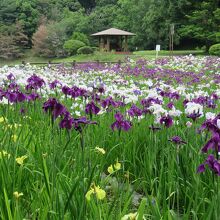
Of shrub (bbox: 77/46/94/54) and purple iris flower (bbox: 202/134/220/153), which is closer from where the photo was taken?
purple iris flower (bbox: 202/134/220/153)

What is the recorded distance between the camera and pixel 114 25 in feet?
179

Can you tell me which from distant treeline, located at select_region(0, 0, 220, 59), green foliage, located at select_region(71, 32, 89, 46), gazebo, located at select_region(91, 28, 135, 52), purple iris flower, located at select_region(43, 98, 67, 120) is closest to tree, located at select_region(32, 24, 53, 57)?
distant treeline, located at select_region(0, 0, 220, 59)

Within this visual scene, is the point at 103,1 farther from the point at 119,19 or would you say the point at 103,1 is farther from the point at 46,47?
the point at 46,47

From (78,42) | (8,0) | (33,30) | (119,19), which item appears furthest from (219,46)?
(8,0)

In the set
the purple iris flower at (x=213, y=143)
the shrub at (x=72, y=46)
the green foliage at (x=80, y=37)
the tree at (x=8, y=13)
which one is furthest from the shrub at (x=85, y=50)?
the purple iris flower at (x=213, y=143)

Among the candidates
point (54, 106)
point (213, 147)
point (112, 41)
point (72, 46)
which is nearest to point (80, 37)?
point (112, 41)

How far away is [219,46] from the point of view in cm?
2622

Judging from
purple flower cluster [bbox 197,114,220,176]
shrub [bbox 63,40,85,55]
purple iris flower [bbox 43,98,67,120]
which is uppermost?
shrub [bbox 63,40,85,55]

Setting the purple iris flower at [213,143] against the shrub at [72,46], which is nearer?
the purple iris flower at [213,143]

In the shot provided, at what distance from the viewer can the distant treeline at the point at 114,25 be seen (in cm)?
3634

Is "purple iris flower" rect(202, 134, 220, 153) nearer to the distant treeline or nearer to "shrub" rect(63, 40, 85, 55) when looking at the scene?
the distant treeline

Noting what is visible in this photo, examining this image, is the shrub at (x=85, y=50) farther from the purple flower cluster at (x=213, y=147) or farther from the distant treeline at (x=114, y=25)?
the purple flower cluster at (x=213, y=147)

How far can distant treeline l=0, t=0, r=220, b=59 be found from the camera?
36344mm

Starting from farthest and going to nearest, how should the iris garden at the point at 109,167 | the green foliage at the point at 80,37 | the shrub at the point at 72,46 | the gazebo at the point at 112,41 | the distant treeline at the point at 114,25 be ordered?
the green foliage at the point at 80,37, the gazebo at the point at 112,41, the shrub at the point at 72,46, the distant treeline at the point at 114,25, the iris garden at the point at 109,167
